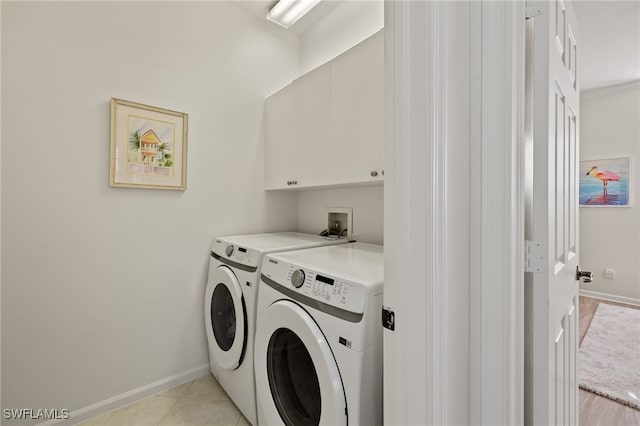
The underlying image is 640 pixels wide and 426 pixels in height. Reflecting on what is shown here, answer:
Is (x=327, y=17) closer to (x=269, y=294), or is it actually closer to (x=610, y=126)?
(x=269, y=294)

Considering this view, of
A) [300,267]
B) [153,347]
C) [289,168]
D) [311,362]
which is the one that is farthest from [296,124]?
[153,347]

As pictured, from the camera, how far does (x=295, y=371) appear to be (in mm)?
1188

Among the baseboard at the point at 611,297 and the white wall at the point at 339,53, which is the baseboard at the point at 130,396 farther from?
the baseboard at the point at 611,297

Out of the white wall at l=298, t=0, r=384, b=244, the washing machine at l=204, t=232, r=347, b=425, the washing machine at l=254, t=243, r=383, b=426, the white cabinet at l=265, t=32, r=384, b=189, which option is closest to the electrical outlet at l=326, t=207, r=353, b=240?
the white wall at l=298, t=0, r=384, b=244

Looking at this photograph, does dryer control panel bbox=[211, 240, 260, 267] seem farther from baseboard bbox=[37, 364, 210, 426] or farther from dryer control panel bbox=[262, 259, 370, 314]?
baseboard bbox=[37, 364, 210, 426]

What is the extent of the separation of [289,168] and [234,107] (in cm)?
61

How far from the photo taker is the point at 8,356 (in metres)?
1.42

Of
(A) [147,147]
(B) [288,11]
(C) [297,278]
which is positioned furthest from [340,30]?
(C) [297,278]

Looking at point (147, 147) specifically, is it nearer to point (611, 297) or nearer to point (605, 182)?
point (605, 182)

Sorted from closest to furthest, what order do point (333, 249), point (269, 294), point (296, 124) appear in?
point (269, 294)
point (333, 249)
point (296, 124)

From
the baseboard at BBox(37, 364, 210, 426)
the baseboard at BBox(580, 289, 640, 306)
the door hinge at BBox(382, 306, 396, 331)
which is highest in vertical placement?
the door hinge at BBox(382, 306, 396, 331)

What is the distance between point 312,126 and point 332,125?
0.20 metres

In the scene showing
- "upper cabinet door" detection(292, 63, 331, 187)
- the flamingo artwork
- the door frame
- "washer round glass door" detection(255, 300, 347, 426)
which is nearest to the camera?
the door frame

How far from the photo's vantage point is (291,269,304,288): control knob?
1.13 metres
